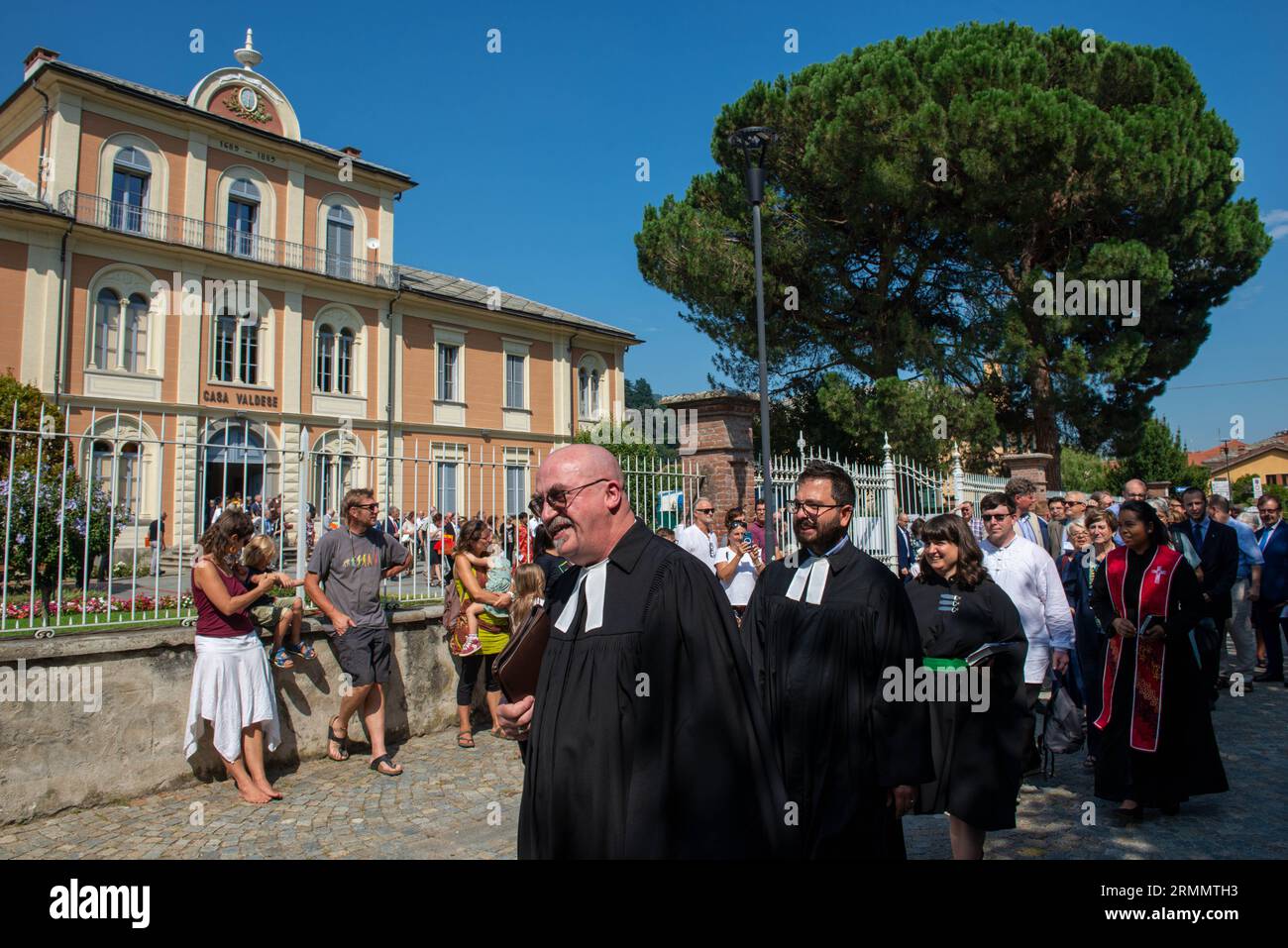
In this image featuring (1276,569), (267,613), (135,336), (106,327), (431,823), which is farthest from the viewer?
(135,336)

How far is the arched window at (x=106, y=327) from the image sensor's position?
2295 centimetres

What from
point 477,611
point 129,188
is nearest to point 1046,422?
point 477,611

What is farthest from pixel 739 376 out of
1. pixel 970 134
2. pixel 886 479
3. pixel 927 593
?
pixel 927 593

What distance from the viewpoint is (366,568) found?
6430 mm

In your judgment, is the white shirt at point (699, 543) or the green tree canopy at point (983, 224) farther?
the green tree canopy at point (983, 224)

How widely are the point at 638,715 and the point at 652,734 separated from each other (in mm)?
61

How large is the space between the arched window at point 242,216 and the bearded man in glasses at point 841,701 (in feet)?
90.5

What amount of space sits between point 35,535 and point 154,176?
24.4 meters

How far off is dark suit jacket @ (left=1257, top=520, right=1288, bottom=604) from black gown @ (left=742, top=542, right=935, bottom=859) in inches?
327

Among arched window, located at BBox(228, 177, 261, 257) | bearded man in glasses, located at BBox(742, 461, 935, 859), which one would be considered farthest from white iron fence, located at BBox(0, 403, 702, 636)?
arched window, located at BBox(228, 177, 261, 257)

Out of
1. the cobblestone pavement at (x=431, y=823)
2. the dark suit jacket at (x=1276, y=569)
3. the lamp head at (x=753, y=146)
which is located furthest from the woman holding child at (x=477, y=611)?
the dark suit jacket at (x=1276, y=569)

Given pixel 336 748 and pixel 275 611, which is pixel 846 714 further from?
pixel 336 748

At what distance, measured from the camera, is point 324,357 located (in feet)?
92.6

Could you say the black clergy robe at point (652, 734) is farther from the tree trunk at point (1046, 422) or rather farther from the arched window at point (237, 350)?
the arched window at point (237, 350)
